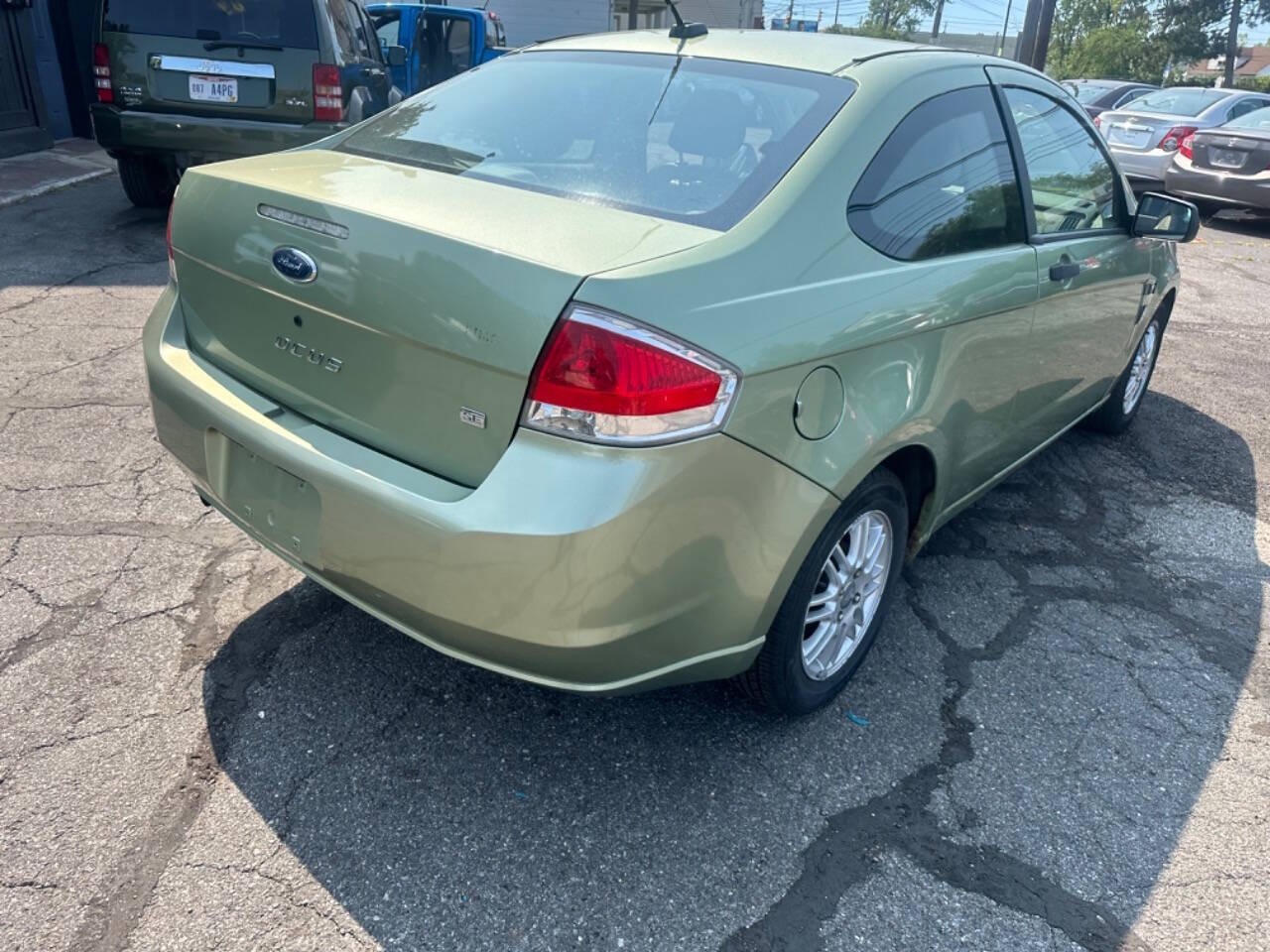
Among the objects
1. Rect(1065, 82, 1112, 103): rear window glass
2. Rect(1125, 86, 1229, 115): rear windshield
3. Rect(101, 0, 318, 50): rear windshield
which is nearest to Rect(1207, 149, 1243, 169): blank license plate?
Rect(1125, 86, 1229, 115): rear windshield

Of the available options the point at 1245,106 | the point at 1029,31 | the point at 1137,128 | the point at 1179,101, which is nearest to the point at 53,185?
the point at 1029,31

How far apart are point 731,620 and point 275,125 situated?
6.17 metres

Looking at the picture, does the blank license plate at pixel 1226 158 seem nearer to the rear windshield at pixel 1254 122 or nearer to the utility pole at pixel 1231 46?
the rear windshield at pixel 1254 122

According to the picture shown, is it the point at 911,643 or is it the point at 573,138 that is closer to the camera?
the point at 573,138

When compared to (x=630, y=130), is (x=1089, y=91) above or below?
below

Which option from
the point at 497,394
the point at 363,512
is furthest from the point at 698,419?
A: the point at 363,512

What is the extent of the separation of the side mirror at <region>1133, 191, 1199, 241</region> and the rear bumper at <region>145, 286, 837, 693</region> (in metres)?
2.37

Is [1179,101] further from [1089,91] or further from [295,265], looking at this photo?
[295,265]

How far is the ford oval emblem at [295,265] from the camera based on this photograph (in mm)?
2285

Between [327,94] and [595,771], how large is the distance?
237 inches

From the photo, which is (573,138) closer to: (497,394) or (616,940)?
(497,394)

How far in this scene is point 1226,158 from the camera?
1164 cm

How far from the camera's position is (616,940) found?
207 cm

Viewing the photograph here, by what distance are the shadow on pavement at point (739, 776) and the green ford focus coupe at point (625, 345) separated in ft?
1.00
